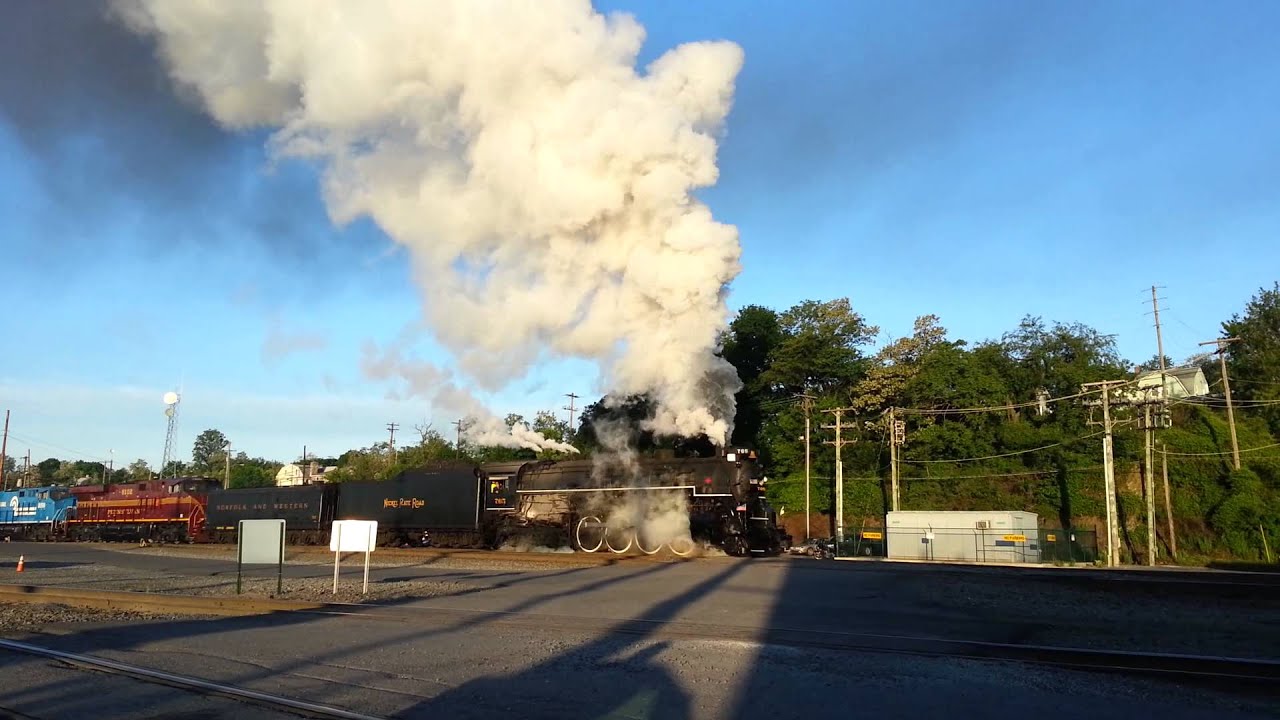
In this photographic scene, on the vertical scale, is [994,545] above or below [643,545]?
below

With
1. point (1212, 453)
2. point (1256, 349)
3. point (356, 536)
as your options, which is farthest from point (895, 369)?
point (356, 536)

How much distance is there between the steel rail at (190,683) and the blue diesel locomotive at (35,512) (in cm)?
4907

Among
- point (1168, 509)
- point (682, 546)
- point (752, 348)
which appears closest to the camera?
point (682, 546)

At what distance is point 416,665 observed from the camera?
941 centimetres

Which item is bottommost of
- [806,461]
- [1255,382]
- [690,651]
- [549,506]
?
[690,651]

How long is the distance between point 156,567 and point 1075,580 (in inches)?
1035

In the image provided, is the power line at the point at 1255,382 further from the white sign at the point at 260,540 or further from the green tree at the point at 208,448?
the green tree at the point at 208,448

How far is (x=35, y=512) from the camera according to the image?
53.5m

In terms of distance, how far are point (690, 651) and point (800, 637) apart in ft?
5.50

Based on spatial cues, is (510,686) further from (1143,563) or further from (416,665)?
(1143,563)

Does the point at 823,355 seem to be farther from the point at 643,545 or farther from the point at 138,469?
the point at 138,469

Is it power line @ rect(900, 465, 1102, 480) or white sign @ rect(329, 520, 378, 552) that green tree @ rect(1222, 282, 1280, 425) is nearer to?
power line @ rect(900, 465, 1102, 480)

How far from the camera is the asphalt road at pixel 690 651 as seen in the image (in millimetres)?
7527

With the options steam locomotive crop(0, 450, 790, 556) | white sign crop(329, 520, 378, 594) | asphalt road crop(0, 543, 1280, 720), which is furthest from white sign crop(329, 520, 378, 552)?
steam locomotive crop(0, 450, 790, 556)
